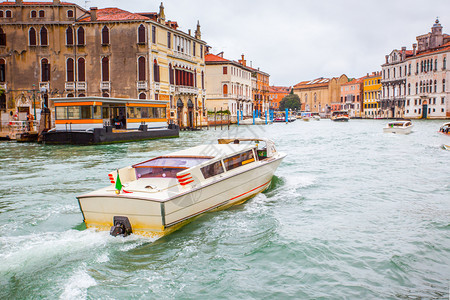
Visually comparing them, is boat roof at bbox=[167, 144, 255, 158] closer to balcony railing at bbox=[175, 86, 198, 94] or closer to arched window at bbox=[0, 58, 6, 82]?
balcony railing at bbox=[175, 86, 198, 94]

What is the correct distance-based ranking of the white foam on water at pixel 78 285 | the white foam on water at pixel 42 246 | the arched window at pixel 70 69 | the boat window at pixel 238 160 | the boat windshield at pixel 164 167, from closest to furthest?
the white foam on water at pixel 78 285, the white foam on water at pixel 42 246, the boat windshield at pixel 164 167, the boat window at pixel 238 160, the arched window at pixel 70 69

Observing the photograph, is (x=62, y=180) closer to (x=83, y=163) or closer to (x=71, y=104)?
(x=83, y=163)

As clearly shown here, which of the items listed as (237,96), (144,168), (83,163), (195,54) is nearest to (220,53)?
(237,96)

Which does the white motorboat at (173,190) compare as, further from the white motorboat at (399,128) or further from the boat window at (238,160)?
Answer: the white motorboat at (399,128)

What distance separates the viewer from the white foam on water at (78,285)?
15.7ft

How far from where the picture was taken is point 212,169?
7672 mm

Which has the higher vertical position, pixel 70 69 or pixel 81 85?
pixel 70 69

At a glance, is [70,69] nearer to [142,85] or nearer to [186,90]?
[142,85]

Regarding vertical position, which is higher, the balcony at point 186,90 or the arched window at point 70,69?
the arched window at point 70,69

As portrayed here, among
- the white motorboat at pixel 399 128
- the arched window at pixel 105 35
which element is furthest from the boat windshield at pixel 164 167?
the arched window at pixel 105 35

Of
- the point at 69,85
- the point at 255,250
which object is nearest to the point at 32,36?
the point at 69,85

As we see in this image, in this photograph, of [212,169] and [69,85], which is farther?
[69,85]

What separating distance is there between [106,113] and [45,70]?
12.0 m

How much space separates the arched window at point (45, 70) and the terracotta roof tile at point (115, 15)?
4.47 meters
